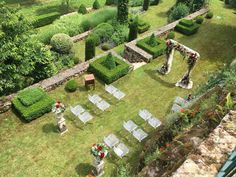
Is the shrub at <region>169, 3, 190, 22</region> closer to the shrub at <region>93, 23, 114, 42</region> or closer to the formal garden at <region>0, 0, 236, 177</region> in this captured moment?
the formal garden at <region>0, 0, 236, 177</region>

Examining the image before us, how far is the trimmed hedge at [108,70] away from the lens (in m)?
20.7

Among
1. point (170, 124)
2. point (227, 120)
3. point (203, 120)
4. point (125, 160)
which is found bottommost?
point (125, 160)

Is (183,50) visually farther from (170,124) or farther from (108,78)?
(170,124)

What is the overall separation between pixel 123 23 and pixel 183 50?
1104cm

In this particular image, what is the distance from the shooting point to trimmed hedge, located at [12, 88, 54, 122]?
17094 mm

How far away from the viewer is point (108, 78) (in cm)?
2045

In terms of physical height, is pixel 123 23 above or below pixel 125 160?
above

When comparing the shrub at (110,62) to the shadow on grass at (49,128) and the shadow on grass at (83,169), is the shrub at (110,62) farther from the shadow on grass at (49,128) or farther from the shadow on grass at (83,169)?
the shadow on grass at (83,169)

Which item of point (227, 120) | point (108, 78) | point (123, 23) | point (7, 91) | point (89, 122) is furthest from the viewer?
point (123, 23)

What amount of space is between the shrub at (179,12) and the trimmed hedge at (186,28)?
327cm

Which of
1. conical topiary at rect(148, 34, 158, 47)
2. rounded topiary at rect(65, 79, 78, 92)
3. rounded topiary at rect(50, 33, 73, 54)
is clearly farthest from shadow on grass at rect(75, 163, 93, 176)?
conical topiary at rect(148, 34, 158, 47)

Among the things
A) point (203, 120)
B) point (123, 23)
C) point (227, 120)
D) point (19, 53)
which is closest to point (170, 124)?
point (203, 120)

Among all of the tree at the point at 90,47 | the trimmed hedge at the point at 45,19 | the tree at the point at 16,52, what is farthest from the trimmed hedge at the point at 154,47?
the trimmed hedge at the point at 45,19

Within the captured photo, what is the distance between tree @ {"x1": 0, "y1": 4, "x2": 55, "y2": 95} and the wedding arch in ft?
29.9
